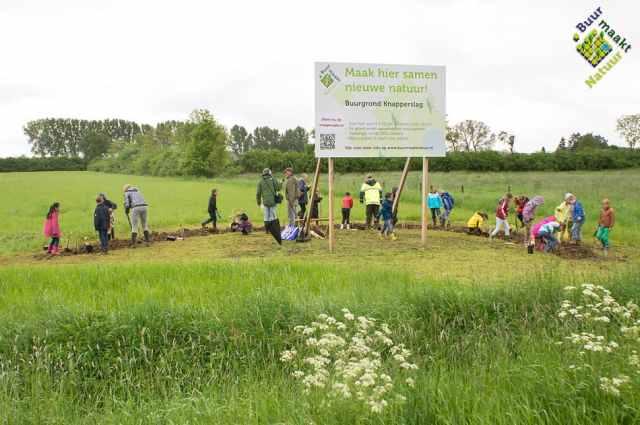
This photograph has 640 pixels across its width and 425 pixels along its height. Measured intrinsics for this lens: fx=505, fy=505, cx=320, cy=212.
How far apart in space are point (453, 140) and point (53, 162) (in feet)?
267

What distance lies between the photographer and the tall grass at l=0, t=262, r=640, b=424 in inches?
143

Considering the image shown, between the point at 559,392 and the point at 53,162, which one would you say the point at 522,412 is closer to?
the point at 559,392

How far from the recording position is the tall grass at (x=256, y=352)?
3.63m

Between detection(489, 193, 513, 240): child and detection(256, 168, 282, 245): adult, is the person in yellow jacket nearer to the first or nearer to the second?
detection(489, 193, 513, 240): child

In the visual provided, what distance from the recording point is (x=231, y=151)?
98938 millimetres

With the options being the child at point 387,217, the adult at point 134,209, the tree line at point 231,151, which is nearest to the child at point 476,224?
the child at point 387,217

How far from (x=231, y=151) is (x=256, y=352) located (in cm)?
9565

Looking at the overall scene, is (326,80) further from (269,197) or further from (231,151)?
(231,151)

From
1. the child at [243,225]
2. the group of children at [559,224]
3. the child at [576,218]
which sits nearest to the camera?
the group of children at [559,224]

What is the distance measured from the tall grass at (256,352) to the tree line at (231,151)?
5999 cm

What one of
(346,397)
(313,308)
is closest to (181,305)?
(313,308)

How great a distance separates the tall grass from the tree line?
60.0 m

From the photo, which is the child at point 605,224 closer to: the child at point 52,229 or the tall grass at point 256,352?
the tall grass at point 256,352

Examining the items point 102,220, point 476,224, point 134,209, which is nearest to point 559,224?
point 476,224
